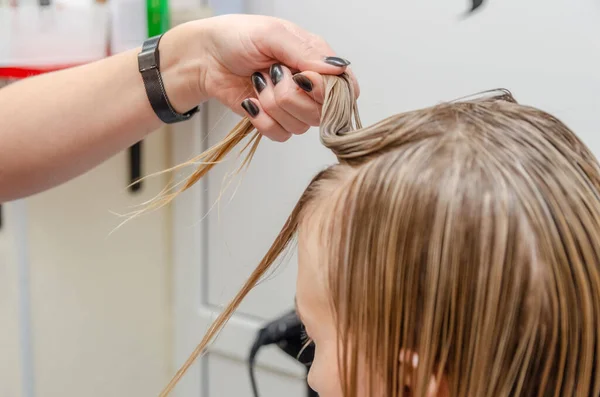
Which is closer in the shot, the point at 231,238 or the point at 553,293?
the point at 553,293

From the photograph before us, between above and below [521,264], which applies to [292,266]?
below

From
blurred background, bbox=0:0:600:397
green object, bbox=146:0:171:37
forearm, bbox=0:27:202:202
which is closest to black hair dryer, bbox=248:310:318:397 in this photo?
blurred background, bbox=0:0:600:397

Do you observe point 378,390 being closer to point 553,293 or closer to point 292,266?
point 553,293

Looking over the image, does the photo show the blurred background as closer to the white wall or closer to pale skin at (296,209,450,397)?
the white wall

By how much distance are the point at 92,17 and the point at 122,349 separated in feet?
2.32

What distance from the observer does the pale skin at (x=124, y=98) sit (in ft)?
2.17

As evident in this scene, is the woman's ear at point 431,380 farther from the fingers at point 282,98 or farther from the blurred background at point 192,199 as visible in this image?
the blurred background at point 192,199

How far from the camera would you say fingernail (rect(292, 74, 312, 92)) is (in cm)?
61

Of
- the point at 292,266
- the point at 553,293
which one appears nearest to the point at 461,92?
the point at 292,266

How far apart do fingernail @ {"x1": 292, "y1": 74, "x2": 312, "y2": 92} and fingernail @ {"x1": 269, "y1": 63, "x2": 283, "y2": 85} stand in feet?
0.09

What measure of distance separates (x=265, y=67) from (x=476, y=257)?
1.07 ft

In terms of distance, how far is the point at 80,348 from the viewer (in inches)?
53.6

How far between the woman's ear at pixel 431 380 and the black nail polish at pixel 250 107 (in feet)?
0.95

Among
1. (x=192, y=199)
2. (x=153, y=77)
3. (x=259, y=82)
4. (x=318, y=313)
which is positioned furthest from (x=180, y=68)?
(x=192, y=199)
